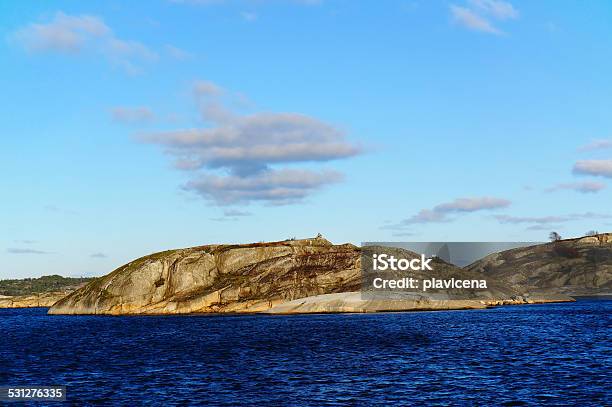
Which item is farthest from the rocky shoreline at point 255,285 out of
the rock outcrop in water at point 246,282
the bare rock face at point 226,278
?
the bare rock face at point 226,278

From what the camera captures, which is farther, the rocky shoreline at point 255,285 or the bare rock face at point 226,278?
the bare rock face at point 226,278

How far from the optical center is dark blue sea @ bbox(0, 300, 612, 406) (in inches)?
1870

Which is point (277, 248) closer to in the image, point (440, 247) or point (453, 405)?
point (440, 247)

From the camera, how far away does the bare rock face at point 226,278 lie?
171 meters

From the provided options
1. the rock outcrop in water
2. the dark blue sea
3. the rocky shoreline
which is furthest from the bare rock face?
the dark blue sea

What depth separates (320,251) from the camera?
183375 millimetres

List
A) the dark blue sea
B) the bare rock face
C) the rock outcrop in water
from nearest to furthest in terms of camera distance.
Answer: the dark blue sea < the rock outcrop in water < the bare rock face

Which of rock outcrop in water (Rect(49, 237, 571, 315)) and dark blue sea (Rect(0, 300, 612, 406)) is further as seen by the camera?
rock outcrop in water (Rect(49, 237, 571, 315))

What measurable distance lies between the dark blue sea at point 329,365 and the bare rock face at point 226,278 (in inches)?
2358

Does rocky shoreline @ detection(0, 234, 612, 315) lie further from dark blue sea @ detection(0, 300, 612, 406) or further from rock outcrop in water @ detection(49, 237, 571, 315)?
dark blue sea @ detection(0, 300, 612, 406)

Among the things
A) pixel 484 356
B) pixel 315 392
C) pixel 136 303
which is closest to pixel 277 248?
pixel 136 303

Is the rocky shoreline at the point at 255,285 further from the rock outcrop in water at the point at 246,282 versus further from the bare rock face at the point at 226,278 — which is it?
the bare rock face at the point at 226,278

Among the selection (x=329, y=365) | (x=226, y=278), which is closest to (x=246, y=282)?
(x=226, y=278)

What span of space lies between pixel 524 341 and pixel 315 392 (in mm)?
43835
